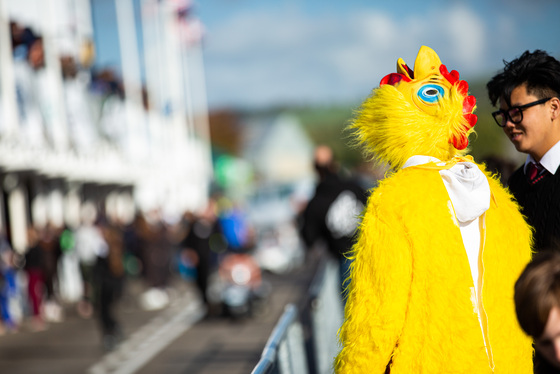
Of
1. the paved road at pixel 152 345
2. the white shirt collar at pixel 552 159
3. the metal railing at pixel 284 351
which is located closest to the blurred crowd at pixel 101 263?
the paved road at pixel 152 345

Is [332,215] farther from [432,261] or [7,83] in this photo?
[7,83]

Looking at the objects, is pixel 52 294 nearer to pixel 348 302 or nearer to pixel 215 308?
pixel 215 308

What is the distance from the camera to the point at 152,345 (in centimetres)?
1162

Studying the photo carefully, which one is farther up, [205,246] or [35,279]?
[205,246]

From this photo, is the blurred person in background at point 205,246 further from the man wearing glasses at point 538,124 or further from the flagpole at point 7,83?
the man wearing glasses at point 538,124

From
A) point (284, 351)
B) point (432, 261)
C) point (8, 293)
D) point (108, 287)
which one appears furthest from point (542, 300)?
point (8, 293)

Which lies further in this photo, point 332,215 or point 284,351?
point 332,215

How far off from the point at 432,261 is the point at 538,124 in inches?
31.7

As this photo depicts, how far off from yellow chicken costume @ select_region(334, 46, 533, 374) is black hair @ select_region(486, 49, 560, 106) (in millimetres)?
299

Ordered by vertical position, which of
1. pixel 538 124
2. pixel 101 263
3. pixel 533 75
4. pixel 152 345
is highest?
pixel 533 75

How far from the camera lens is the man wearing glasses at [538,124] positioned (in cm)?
326

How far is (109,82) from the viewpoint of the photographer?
30.7 meters

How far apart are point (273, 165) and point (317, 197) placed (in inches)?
3672

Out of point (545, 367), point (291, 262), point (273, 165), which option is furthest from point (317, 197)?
point (273, 165)
